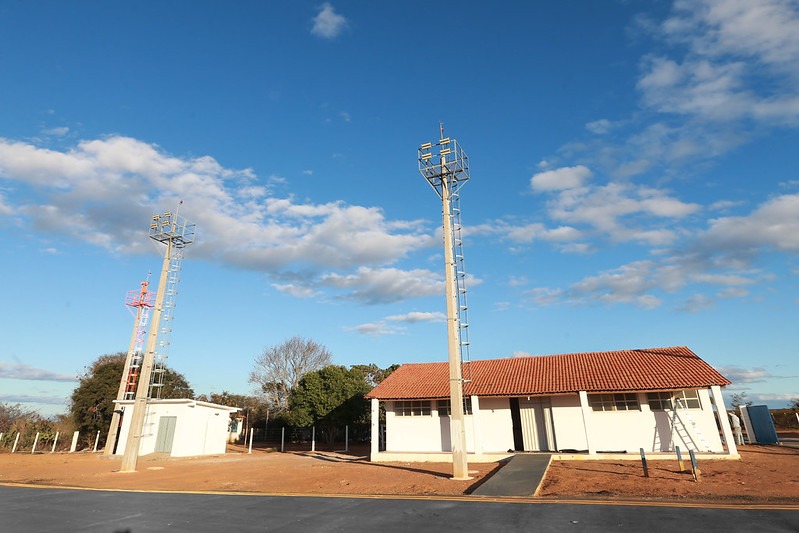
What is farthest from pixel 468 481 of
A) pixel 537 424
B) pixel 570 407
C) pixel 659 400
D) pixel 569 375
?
pixel 659 400

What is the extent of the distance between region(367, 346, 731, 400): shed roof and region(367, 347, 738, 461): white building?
0.05 metres

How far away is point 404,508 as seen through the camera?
10086 mm

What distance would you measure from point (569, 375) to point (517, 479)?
36.3 ft

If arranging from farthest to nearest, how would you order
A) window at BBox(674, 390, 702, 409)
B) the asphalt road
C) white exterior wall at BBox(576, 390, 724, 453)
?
1. window at BBox(674, 390, 702, 409)
2. white exterior wall at BBox(576, 390, 724, 453)
3. the asphalt road

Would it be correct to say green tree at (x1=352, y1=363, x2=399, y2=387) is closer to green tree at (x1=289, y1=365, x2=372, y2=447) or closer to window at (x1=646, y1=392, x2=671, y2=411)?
green tree at (x1=289, y1=365, x2=372, y2=447)

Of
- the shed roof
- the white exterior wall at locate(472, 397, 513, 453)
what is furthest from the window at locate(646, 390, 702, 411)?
the white exterior wall at locate(472, 397, 513, 453)

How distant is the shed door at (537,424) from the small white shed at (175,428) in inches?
839

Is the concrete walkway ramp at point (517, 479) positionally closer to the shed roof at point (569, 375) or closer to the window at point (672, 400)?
the shed roof at point (569, 375)

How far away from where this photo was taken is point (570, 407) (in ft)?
74.0

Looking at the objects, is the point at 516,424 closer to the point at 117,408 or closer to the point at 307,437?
the point at 307,437

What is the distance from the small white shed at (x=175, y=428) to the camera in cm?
2897

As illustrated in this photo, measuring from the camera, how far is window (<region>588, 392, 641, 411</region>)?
2150cm

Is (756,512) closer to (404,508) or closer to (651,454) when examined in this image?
(404,508)

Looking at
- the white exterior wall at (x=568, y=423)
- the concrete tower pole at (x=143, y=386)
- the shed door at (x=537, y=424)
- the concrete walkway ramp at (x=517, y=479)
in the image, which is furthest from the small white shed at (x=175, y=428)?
the white exterior wall at (x=568, y=423)
